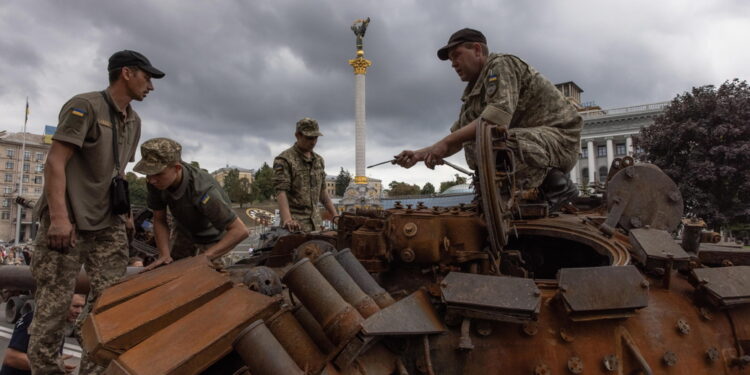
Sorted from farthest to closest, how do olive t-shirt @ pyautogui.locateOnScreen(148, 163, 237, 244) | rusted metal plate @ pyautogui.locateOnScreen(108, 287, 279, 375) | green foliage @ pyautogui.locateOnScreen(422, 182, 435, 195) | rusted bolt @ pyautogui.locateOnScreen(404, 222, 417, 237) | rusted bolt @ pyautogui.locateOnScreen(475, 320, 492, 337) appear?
green foliage @ pyautogui.locateOnScreen(422, 182, 435, 195)
olive t-shirt @ pyautogui.locateOnScreen(148, 163, 237, 244)
rusted bolt @ pyautogui.locateOnScreen(404, 222, 417, 237)
rusted bolt @ pyautogui.locateOnScreen(475, 320, 492, 337)
rusted metal plate @ pyautogui.locateOnScreen(108, 287, 279, 375)

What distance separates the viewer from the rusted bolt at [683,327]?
102 inches

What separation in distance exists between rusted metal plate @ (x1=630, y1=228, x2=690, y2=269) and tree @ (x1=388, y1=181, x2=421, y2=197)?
8030 cm

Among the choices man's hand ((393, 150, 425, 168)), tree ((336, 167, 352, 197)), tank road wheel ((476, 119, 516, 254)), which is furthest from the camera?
tree ((336, 167, 352, 197))

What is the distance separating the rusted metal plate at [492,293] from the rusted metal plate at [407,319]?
118 millimetres

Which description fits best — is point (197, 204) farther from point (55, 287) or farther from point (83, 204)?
point (55, 287)

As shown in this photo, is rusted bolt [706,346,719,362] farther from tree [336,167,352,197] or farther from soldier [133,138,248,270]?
tree [336,167,352,197]

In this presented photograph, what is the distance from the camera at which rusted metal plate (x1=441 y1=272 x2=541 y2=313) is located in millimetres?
2283

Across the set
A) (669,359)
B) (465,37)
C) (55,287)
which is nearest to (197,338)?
(55,287)

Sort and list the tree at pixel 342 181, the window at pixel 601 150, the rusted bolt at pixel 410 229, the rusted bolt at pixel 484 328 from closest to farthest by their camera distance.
A: the rusted bolt at pixel 484 328
the rusted bolt at pixel 410 229
the window at pixel 601 150
the tree at pixel 342 181

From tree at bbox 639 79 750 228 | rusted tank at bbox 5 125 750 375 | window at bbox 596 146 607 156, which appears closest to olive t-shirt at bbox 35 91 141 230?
rusted tank at bbox 5 125 750 375

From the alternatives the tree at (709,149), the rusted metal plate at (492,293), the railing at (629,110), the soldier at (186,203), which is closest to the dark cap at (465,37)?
the rusted metal plate at (492,293)

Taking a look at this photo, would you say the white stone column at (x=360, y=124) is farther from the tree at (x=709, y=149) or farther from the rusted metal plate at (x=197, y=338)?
the rusted metal plate at (x=197, y=338)

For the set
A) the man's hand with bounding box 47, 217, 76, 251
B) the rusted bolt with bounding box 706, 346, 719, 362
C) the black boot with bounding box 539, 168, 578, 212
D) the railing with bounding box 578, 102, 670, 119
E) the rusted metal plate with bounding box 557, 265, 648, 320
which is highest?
the railing with bounding box 578, 102, 670, 119

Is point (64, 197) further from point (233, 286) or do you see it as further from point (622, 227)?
point (622, 227)
